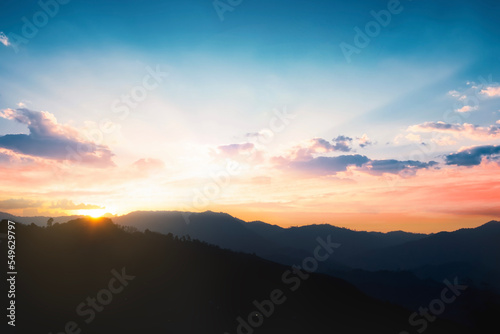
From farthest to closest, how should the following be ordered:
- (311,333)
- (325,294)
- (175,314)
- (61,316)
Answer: (325,294) < (311,333) < (175,314) < (61,316)

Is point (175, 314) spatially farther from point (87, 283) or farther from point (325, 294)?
point (325, 294)

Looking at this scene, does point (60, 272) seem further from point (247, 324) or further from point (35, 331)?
point (247, 324)

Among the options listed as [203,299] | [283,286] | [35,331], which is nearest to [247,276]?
[283,286]

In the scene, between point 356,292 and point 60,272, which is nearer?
point 60,272

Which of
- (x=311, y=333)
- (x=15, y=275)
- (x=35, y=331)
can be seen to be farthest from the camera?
(x=311, y=333)

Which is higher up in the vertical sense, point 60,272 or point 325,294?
point 60,272

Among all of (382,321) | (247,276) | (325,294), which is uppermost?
(247,276)
